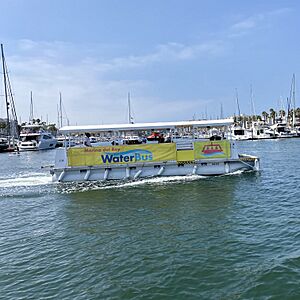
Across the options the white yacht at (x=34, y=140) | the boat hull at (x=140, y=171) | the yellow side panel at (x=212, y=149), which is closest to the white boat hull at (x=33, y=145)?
the white yacht at (x=34, y=140)

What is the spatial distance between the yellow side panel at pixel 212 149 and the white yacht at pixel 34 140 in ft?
209

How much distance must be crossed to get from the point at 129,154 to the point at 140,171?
153 cm

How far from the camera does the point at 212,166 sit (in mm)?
25375

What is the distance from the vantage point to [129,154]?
25.2 m

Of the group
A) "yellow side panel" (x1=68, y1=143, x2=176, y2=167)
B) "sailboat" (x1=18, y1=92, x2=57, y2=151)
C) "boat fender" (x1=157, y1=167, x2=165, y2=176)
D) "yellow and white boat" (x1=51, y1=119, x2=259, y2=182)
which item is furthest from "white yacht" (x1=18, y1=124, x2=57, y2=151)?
"boat fender" (x1=157, y1=167, x2=165, y2=176)

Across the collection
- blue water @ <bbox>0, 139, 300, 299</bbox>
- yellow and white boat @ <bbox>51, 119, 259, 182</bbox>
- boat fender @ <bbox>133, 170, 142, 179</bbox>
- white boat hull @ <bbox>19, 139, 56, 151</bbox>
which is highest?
white boat hull @ <bbox>19, 139, 56, 151</bbox>

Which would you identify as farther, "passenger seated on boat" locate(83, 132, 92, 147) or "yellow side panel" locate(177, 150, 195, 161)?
"passenger seated on boat" locate(83, 132, 92, 147)

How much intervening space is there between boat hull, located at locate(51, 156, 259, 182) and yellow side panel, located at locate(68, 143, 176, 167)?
43cm

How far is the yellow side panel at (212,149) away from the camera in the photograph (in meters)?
25.3

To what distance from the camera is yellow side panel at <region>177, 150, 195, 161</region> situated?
993 inches

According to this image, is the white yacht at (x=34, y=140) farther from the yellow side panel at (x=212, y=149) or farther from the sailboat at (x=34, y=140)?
the yellow side panel at (x=212, y=149)

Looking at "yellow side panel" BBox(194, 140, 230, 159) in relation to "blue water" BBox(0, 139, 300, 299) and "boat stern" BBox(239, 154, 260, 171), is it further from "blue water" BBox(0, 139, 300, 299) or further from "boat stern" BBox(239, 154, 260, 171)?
"blue water" BBox(0, 139, 300, 299)

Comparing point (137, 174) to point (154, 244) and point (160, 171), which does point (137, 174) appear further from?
point (154, 244)

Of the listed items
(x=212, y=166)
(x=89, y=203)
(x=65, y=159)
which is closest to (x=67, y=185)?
(x=65, y=159)
